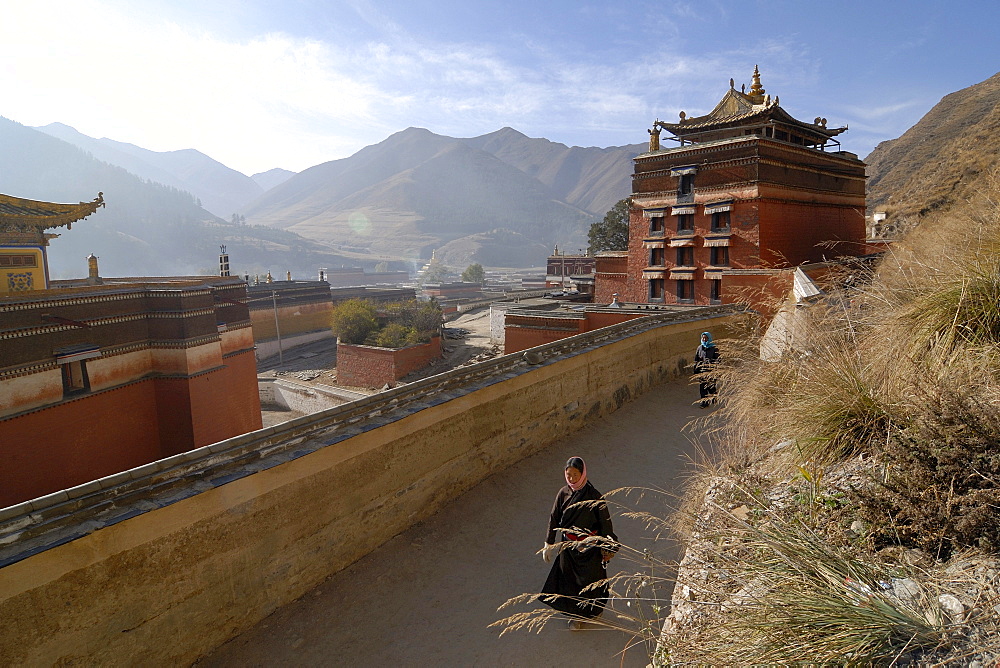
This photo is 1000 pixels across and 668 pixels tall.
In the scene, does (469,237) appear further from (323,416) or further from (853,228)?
(323,416)

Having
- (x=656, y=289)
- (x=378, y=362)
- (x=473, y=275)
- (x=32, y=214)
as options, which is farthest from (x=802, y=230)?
(x=473, y=275)

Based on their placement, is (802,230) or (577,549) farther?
(802,230)

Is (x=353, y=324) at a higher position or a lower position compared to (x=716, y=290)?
lower

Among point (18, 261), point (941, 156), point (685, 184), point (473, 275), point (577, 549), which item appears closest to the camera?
point (577, 549)

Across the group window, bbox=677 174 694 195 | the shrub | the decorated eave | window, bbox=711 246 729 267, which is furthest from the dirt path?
the shrub

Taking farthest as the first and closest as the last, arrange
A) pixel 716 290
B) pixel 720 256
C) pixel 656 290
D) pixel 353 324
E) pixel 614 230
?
pixel 614 230
pixel 353 324
pixel 656 290
pixel 716 290
pixel 720 256

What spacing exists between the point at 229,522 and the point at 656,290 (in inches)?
934

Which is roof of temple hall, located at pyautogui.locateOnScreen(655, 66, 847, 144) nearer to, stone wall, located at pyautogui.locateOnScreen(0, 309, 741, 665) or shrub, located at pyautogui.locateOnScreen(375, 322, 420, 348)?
shrub, located at pyautogui.locateOnScreen(375, 322, 420, 348)

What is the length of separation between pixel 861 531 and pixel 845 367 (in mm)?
1552

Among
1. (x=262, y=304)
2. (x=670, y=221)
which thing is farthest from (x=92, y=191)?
(x=670, y=221)

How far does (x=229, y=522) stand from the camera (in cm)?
417

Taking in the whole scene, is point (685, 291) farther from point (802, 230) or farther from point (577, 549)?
point (577, 549)

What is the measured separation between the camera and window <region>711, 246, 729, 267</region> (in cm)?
2259

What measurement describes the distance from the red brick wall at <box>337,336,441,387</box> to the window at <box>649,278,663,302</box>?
12732mm
